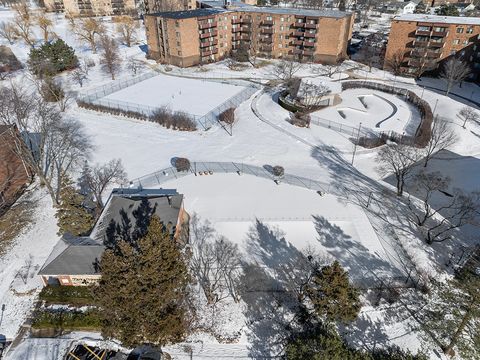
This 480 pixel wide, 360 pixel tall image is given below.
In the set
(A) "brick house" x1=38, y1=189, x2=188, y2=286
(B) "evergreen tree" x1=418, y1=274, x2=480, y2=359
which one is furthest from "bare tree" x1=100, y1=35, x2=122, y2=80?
(B) "evergreen tree" x1=418, y1=274, x2=480, y2=359

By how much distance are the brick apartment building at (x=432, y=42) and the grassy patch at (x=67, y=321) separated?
3027 inches

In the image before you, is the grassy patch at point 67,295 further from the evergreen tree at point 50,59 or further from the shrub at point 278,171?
the evergreen tree at point 50,59

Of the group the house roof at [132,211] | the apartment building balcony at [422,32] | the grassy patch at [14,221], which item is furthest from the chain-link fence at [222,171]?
the apartment building balcony at [422,32]

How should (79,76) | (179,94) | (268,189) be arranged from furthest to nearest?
(79,76) → (179,94) → (268,189)

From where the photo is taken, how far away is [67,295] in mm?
25766

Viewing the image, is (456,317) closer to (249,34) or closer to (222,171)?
(222,171)

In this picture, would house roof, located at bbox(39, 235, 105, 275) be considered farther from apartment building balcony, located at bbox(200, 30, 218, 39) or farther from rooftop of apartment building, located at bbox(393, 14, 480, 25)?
rooftop of apartment building, located at bbox(393, 14, 480, 25)

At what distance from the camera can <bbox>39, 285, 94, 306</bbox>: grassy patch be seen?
83.8 ft

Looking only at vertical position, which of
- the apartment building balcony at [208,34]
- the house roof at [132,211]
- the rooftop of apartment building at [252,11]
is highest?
the rooftop of apartment building at [252,11]

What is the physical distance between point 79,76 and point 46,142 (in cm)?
3186

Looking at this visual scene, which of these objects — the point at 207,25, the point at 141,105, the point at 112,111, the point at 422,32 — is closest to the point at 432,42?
the point at 422,32

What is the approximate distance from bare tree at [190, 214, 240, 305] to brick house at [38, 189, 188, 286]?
4.91 feet

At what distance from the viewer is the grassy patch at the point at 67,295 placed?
25534 mm

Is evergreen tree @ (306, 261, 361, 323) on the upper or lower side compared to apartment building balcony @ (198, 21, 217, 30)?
lower
